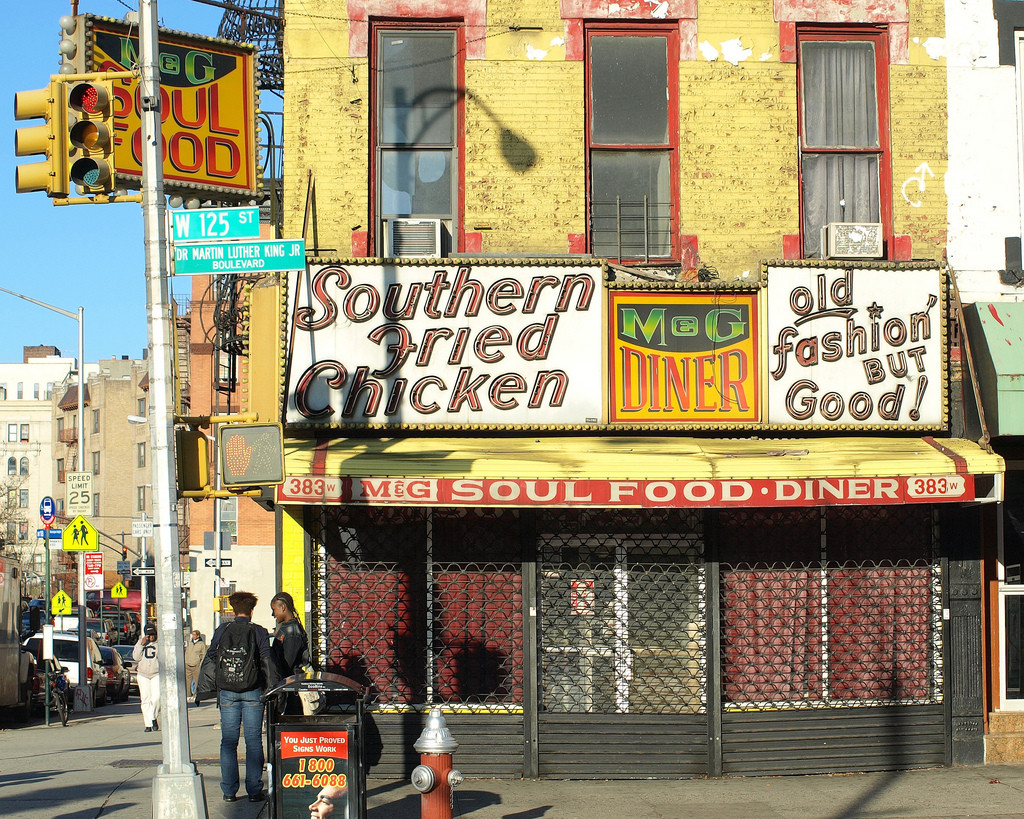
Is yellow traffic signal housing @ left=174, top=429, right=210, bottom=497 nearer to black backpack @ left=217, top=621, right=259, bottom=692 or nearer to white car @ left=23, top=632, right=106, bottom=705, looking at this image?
black backpack @ left=217, top=621, right=259, bottom=692

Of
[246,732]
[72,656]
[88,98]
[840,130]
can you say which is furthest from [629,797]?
[72,656]

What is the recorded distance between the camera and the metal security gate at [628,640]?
40.2 feet

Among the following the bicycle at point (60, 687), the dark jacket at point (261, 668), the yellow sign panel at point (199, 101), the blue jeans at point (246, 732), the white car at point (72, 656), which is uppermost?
the yellow sign panel at point (199, 101)

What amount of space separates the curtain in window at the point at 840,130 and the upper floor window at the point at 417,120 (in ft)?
12.5

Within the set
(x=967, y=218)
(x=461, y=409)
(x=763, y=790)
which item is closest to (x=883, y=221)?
(x=967, y=218)

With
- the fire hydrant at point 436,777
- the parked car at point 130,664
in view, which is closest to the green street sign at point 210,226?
the fire hydrant at point 436,777

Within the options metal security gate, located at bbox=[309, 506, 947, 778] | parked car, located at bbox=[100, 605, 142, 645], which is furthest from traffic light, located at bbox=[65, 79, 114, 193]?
parked car, located at bbox=[100, 605, 142, 645]

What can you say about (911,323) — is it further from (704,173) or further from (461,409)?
(461,409)

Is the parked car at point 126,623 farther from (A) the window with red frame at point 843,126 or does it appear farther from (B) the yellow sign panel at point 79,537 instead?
(A) the window with red frame at point 843,126

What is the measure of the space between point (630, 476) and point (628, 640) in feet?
6.33

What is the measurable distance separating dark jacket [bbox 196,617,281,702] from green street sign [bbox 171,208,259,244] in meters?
3.48

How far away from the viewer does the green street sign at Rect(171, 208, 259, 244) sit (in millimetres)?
10094

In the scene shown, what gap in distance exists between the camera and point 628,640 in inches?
491

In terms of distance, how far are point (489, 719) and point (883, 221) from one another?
6681mm
